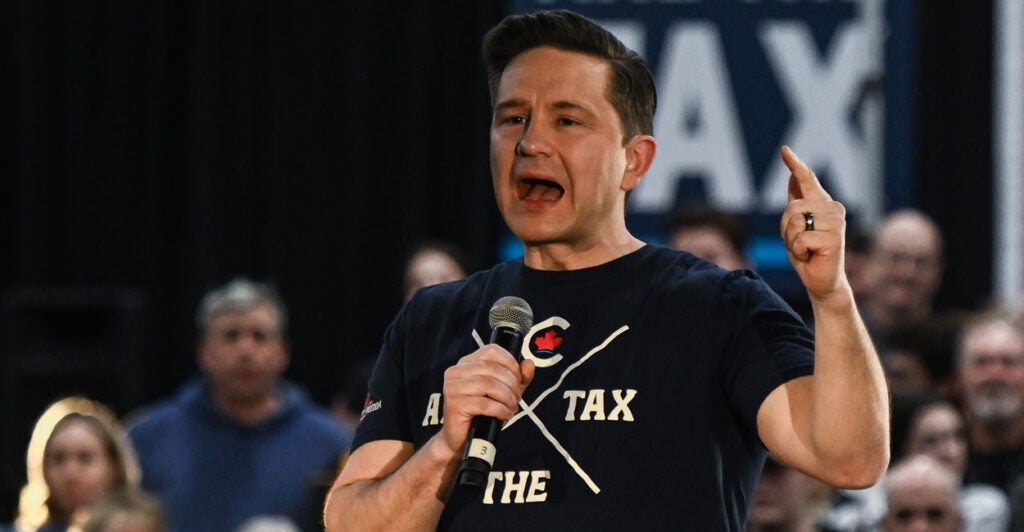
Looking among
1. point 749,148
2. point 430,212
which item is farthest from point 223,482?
point 749,148

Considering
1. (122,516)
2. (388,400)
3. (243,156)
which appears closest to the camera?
(388,400)

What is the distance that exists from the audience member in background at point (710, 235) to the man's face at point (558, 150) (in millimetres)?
2722

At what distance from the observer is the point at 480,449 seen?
7.15ft

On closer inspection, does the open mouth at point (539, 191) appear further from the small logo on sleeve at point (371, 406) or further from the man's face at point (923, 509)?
the man's face at point (923, 509)

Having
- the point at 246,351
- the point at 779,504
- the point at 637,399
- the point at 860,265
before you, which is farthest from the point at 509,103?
the point at 860,265

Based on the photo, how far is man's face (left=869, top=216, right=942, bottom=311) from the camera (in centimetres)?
597

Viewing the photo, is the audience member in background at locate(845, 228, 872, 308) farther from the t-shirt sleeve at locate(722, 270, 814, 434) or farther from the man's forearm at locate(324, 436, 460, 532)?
the man's forearm at locate(324, 436, 460, 532)

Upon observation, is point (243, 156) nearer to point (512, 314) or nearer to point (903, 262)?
point (903, 262)

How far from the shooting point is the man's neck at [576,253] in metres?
2.50

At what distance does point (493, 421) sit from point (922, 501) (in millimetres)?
2704

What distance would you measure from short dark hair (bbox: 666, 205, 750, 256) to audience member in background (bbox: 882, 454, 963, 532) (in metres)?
1.00

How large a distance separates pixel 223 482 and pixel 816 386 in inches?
158

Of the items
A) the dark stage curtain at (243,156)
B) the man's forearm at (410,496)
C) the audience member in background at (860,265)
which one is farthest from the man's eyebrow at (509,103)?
the dark stage curtain at (243,156)

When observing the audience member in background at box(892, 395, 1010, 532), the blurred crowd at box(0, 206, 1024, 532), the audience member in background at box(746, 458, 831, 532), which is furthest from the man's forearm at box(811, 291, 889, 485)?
the audience member in background at box(892, 395, 1010, 532)
